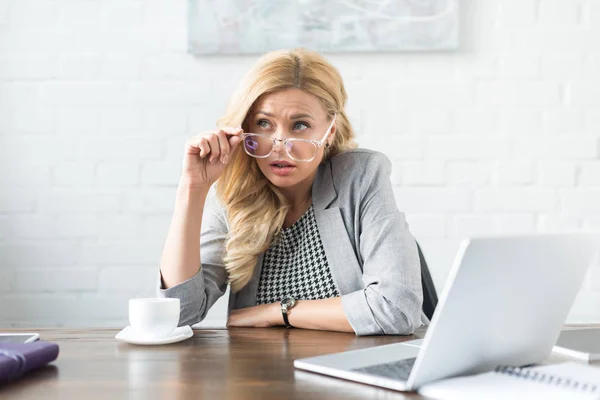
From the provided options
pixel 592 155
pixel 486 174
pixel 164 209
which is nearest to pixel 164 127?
pixel 164 209

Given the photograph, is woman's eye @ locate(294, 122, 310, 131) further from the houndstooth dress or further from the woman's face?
the houndstooth dress

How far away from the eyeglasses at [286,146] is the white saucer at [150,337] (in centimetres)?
52

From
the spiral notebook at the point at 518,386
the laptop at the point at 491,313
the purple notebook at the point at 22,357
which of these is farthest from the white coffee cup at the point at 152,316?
the spiral notebook at the point at 518,386

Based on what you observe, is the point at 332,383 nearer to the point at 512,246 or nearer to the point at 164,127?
the point at 512,246

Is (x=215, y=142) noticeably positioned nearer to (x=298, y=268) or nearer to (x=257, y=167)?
(x=257, y=167)

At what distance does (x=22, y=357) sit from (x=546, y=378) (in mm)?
688

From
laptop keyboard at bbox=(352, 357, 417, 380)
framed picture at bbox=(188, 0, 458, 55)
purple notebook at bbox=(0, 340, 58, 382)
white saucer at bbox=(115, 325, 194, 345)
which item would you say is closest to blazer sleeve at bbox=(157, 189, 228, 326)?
white saucer at bbox=(115, 325, 194, 345)

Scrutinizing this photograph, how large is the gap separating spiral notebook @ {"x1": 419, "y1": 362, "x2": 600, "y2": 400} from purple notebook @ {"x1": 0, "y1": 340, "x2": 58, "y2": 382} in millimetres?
534

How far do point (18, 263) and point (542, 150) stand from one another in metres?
1.87

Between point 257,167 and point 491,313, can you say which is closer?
point 491,313

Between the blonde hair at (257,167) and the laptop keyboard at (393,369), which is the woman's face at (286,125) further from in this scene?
the laptop keyboard at (393,369)

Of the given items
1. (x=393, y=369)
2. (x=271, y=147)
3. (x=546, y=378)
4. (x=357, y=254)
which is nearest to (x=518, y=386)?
(x=546, y=378)

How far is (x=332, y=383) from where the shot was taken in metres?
0.91

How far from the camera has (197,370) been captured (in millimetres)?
1007
